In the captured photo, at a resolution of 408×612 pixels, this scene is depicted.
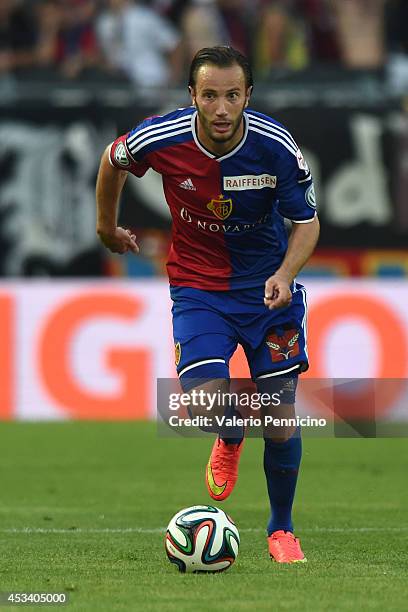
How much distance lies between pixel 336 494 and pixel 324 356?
4162 mm

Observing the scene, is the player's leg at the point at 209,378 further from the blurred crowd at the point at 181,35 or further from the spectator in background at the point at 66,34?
the spectator in background at the point at 66,34

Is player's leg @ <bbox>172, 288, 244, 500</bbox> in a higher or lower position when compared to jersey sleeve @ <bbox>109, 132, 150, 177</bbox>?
lower

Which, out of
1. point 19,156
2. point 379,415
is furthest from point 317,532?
point 19,156

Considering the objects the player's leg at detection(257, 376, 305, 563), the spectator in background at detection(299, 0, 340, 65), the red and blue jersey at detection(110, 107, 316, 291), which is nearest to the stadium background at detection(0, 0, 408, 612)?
the spectator in background at detection(299, 0, 340, 65)

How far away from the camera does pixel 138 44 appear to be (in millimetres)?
16203

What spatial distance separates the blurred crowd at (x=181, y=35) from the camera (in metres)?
16.0

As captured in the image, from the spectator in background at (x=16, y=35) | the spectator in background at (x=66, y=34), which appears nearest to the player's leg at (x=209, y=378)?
the spectator in background at (x=66, y=34)

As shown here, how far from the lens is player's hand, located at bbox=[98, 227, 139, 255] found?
6754 mm

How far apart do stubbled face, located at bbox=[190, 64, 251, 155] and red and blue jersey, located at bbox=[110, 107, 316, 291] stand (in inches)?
6.4

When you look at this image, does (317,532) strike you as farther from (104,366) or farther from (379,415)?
(104,366)

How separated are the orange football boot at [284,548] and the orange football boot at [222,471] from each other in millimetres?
383

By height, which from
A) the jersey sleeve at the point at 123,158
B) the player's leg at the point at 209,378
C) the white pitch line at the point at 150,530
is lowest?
the white pitch line at the point at 150,530

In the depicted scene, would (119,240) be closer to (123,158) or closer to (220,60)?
(123,158)

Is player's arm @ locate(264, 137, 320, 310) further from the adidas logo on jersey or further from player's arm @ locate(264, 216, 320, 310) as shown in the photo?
the adidas logo on jersey
